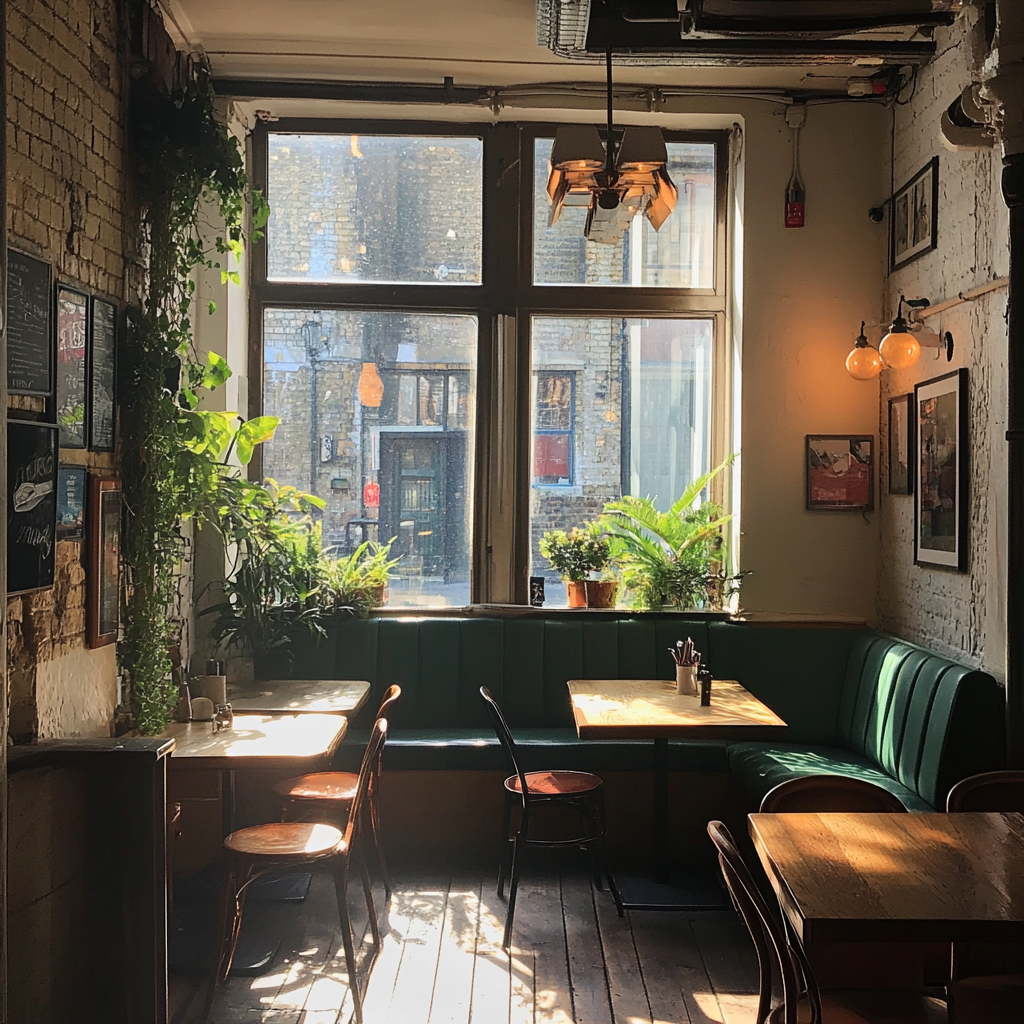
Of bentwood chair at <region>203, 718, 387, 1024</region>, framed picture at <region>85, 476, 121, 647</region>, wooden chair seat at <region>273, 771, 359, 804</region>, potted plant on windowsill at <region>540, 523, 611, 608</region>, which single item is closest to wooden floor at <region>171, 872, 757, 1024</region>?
bentwood chair at <region>203, 718, 387, 1024</region>

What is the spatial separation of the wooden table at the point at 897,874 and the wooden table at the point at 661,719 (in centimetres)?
108

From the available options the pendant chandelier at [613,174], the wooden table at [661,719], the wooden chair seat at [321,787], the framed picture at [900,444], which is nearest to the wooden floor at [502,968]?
the wooden table at [661,719]

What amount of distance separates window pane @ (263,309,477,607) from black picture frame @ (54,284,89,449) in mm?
2034

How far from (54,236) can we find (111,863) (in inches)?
77.6

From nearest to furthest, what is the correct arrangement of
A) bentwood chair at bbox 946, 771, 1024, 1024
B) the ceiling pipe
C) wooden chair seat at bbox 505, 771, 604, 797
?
bentwood chair at bbox 946, 771, 1024, 1024
the ceiling pipe
wooden chair seat at bbox 505, 771, 604, 797

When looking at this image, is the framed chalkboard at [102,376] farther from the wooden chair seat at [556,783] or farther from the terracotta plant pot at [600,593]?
the terracotta plant pot at [600,593]

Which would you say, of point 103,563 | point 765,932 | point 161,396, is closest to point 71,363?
point 161,396

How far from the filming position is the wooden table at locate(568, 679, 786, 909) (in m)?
3.98

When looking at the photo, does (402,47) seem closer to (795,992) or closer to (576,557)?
(576,557)

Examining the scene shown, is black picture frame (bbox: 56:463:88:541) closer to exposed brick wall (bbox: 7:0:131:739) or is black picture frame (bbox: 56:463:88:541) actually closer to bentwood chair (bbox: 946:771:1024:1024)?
exposed brick wall (bbox: 7:0:131:739)

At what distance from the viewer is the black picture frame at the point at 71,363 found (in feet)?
11.3

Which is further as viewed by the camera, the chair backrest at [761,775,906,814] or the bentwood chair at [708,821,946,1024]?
the chair backrest at [761,775,906,814]

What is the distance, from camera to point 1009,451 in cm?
343

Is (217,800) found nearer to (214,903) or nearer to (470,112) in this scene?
(214,903)
